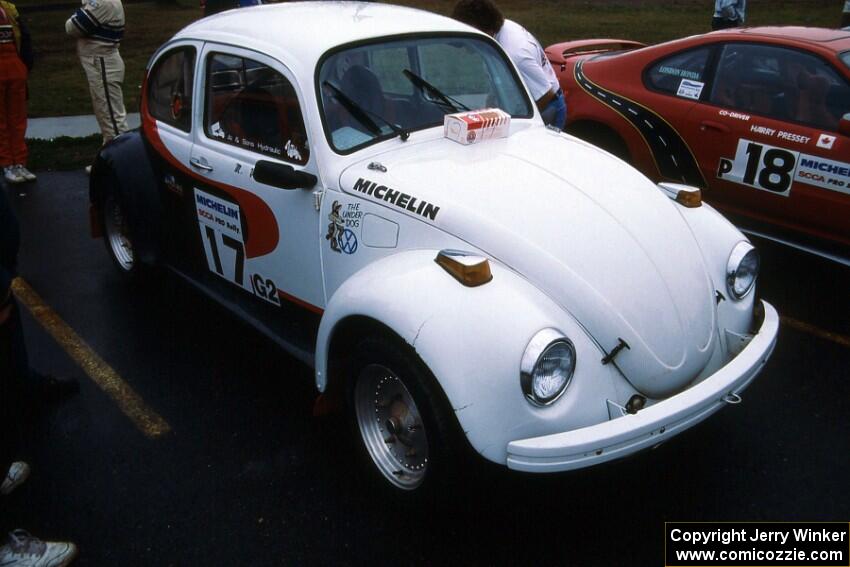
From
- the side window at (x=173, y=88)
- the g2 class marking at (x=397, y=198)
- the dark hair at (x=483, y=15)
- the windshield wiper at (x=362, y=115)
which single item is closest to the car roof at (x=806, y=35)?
the dark hair at (x=483, y=15)

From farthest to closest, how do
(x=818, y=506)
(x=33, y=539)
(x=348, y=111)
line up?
(x=348, y=111), (x=818, y=506), (x=33, y=539)

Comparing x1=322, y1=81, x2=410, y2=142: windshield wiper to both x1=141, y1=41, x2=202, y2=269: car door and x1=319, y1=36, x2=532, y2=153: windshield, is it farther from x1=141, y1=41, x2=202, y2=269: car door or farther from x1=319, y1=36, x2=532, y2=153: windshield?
x1=141, y1=41, x2=202, y2=269: car door

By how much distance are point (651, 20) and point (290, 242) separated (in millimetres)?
15988

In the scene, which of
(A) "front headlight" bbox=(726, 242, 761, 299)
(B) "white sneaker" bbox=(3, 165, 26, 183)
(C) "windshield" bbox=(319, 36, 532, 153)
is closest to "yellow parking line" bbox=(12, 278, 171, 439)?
(C) "windshield" bbox=(319, 36, 532, 153)

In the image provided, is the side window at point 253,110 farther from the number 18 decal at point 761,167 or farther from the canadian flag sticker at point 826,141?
the canadian flag sticker at point 826,141

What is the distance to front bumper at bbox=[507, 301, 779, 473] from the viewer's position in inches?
100

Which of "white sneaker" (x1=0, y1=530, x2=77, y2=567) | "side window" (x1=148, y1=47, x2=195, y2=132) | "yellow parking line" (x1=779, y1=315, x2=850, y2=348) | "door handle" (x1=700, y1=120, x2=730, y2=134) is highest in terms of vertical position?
"side window" (x1=148, y1=47, x2=195, y2=132)

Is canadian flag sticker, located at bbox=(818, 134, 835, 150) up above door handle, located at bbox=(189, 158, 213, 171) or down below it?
below

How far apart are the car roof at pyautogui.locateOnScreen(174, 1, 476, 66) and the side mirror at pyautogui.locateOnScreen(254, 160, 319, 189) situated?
0.54 meters

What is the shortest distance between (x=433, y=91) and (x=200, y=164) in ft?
4.39

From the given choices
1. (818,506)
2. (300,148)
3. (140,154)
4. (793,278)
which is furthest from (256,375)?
(793,278)

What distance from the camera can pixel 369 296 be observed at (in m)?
2.95

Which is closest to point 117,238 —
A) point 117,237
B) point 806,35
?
point 117,237

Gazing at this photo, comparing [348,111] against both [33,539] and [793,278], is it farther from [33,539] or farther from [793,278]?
[793,278]
